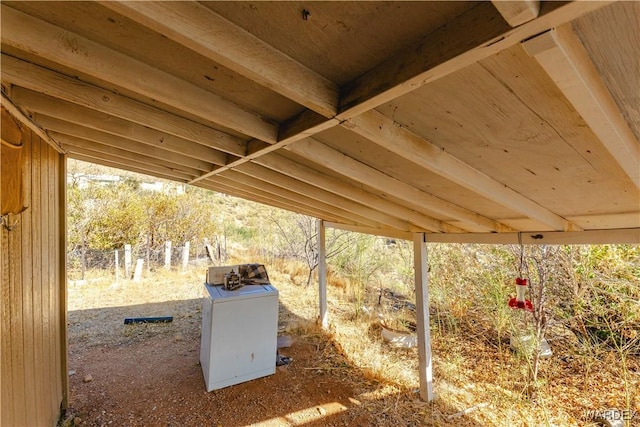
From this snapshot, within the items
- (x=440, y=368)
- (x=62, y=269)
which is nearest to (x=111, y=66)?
(x=62, y=269)

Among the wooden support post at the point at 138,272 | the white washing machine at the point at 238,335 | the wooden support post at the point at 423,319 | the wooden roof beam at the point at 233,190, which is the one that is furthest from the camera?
the wooden support post at the point at 138,272

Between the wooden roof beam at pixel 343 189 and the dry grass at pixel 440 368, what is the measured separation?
173 centimetres

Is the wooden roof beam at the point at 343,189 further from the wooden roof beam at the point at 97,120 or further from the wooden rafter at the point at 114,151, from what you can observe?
the wooden rafter at the point at 114,151

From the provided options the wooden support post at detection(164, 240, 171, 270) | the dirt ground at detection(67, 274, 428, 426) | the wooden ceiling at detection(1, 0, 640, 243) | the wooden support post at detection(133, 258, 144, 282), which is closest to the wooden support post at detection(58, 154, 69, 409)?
the dirt ground at detection(67, 274, 428, 426)

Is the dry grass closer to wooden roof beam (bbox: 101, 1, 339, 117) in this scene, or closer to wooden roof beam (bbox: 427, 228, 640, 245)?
wooden roof beam (bbox: 427, 228, 640, 245)

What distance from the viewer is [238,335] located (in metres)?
3.07

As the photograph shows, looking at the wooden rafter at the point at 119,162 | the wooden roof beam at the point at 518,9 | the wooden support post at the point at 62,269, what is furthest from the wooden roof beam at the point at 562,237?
the wooden support post at the point at 62,269

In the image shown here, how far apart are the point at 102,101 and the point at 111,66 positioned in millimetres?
415

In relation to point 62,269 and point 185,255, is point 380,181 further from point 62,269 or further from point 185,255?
point 185,255

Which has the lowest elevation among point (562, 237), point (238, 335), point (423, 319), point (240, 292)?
point (238, 335)

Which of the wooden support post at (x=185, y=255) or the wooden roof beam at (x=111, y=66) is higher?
the wooden roof beam at (x=111, y=66)

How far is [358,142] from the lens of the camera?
1443mm

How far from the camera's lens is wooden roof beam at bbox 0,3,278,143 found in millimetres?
814

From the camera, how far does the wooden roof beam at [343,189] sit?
1890 millimetres
